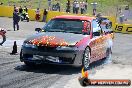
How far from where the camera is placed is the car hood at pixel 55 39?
11594 mm

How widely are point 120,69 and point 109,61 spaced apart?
2.03m

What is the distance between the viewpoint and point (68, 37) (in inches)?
474

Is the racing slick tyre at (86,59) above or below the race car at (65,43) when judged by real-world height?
below

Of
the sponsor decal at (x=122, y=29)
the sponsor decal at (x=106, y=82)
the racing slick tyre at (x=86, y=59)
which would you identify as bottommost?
the sponsor decal at (x=122, y=29)

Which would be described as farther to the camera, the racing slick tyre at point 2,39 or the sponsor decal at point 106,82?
the racing slick tyre at point 2,39

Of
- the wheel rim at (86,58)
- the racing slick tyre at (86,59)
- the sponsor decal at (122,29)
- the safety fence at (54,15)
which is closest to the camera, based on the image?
the racing slick tyre at (86,59)

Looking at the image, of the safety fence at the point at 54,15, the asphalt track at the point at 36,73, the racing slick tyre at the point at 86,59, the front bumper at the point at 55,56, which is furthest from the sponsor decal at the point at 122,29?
the front bumper at the point at 55,56

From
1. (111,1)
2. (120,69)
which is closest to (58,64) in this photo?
(120,69)

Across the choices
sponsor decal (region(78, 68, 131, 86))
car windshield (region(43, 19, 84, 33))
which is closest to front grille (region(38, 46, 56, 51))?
car windshield (region(43, 19, 84, 33))

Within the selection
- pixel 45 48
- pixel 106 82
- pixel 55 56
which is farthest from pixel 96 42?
pixel 106 82

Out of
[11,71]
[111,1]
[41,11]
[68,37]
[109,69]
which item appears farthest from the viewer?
[111,1]

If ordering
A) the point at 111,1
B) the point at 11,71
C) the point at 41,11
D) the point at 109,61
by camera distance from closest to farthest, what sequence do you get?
the point at 11,71 < the point at 109,61 < the point at 41,11 < the point at 111,1

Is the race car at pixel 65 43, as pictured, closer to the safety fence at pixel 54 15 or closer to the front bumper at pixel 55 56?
the front bumper at pixel 55 56

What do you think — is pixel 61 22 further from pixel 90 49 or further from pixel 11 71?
pixel 11 71
